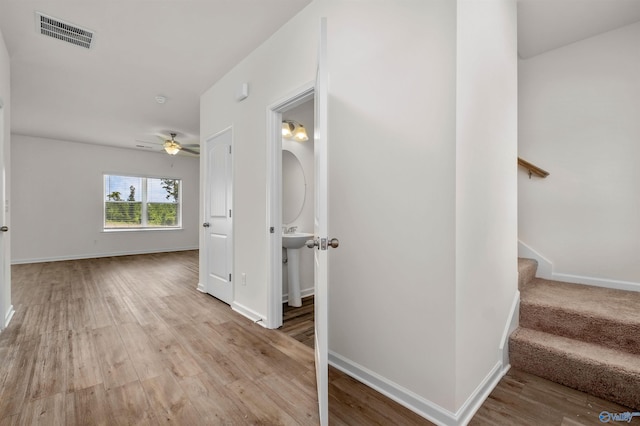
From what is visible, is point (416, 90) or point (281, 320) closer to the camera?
point (416, 90)

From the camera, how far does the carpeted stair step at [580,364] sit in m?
1.56

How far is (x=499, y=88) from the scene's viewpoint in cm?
186

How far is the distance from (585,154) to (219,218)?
3.84m

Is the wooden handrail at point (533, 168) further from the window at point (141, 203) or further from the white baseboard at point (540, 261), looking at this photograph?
the window at point (141, 203)

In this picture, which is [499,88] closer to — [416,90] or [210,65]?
[416,90]

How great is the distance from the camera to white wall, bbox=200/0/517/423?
4.64 feet

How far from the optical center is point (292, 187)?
3.55 metres

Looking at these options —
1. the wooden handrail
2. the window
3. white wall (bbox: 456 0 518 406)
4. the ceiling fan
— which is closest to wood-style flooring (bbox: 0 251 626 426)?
white wall (bbox: 456 0 518 406)

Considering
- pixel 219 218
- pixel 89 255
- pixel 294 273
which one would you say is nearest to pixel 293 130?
pixel 219 218

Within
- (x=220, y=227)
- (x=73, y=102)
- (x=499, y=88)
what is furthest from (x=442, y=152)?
(x=73, y=102)

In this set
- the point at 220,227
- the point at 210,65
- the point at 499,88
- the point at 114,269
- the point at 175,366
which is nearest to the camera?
the point at 499,88

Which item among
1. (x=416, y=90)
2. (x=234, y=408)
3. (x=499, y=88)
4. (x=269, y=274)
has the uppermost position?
(x=499, y=88)

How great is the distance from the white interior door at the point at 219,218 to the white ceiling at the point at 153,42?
0.87 metres

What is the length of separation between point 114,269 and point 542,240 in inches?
261
